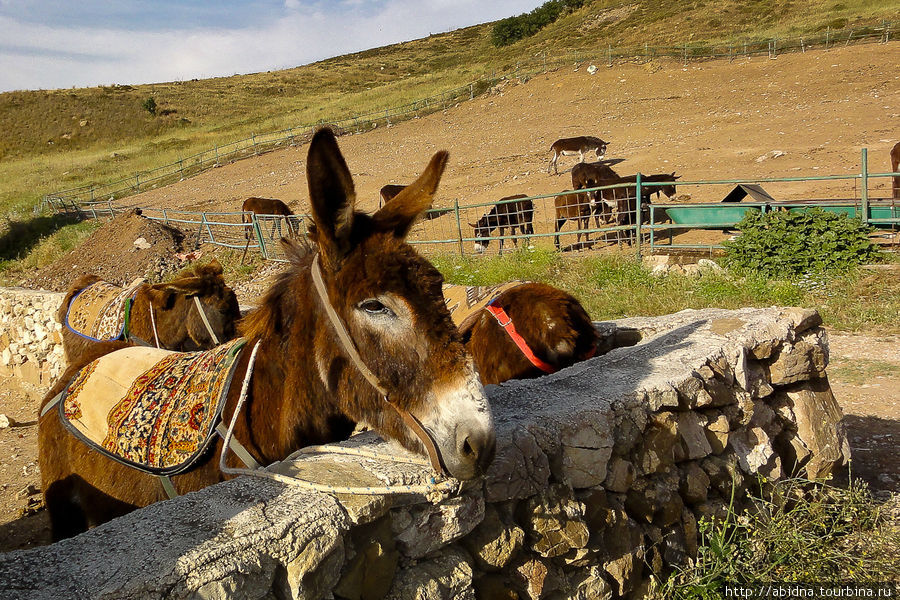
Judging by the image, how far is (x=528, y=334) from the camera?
175 inches

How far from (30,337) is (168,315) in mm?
4364

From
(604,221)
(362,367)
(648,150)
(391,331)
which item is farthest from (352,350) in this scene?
(648,150)

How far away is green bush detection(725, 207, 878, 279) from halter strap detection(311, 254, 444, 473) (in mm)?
9063

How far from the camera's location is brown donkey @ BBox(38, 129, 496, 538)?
1979 mm

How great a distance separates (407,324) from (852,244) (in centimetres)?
979

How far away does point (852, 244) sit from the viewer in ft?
31.3

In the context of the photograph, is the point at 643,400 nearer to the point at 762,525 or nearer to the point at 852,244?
the point at 762,525

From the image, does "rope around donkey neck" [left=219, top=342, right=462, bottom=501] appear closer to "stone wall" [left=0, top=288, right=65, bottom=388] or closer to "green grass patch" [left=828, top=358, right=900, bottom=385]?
"green grass patch" [left=828, top=358, right=900, bottom=385]

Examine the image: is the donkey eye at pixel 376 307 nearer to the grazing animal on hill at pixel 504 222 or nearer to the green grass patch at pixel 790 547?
the green grass patch at pixel 790 547

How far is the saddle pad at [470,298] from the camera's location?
192 inches

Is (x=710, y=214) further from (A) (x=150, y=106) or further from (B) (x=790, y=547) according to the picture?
(A) (x=150, y=106)

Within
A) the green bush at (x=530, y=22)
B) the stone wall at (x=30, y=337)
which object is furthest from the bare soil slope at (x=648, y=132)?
the green bush at (x=530, y=22)

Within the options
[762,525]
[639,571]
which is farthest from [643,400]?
[762,525]

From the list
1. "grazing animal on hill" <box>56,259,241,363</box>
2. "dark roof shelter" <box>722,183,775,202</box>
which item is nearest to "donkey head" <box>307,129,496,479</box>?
"grazing animal on hill" <box>56,259,241,363</box>
